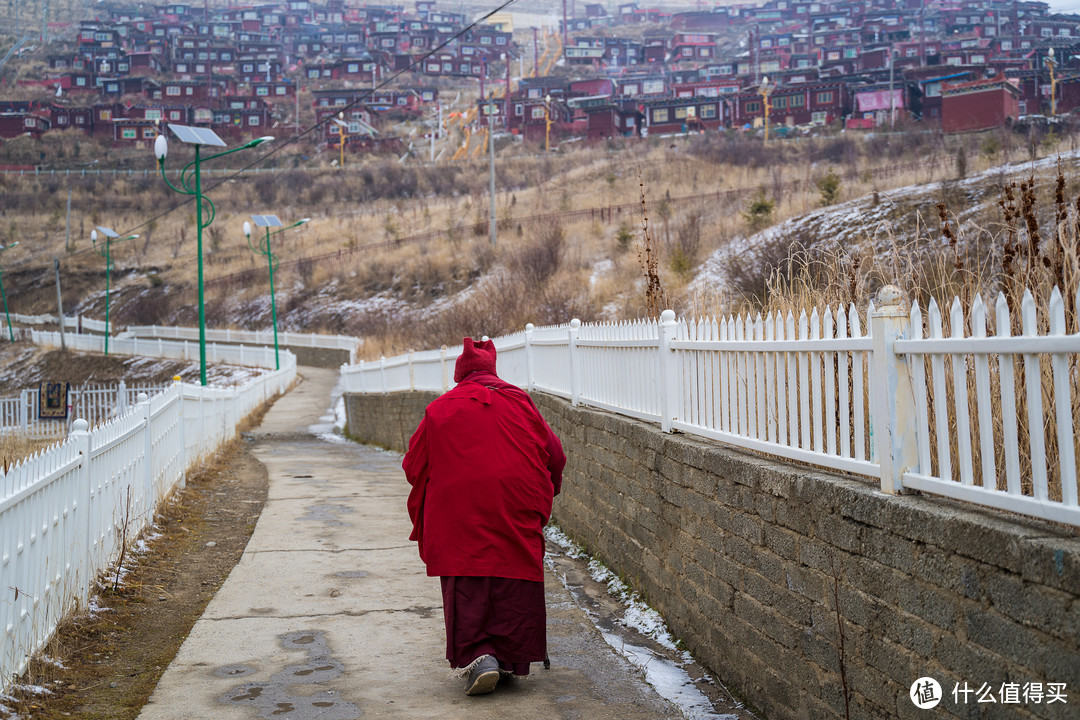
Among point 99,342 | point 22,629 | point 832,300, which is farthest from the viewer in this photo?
point 99,342

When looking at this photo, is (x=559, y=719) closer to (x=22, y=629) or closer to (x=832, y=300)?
(x=22, y=629)

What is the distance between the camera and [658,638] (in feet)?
18.3

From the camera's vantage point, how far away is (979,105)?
180 feet

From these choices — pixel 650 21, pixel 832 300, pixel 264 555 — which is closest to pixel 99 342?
pixel 264 555

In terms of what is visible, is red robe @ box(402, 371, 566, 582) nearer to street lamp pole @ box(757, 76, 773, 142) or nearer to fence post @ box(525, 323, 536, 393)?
fence post @ box(525, 323, 536, 393)

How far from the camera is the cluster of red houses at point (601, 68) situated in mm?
69000

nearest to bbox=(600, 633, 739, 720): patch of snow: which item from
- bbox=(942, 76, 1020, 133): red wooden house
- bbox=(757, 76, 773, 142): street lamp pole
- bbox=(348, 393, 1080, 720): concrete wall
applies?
bbox=(348, 393, 1080, 720): concrete wall

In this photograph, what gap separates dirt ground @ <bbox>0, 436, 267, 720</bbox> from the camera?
449 centimetres

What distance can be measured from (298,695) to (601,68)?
437 ft

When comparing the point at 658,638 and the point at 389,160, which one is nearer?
the point at 658,638

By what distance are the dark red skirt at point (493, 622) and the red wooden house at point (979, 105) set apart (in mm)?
54819

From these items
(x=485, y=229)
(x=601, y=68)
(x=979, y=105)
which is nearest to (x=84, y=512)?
(x=485, y=229)

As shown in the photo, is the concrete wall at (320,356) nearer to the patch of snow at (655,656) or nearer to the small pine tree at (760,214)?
the small pine tree at (760,214)

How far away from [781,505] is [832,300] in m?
2.57
